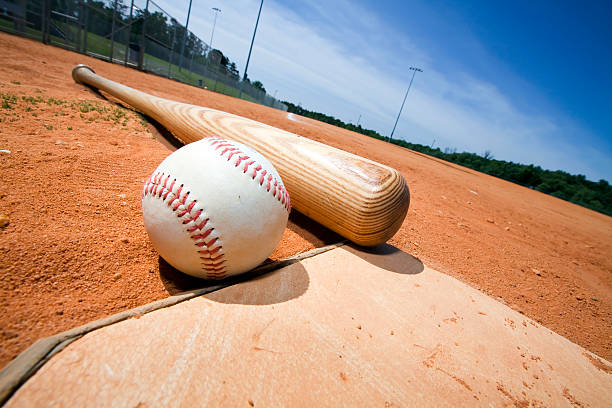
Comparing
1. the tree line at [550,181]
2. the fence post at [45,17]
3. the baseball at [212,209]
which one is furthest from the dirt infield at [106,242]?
the tree line at [550,181]

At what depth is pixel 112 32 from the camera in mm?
11750

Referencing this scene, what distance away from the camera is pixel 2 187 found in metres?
1.63

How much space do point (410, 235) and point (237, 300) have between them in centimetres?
212

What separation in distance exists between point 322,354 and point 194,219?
2.61 feet

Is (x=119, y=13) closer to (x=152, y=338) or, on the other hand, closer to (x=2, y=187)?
(x=2, y=187)

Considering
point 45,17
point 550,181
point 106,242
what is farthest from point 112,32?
point 550,181

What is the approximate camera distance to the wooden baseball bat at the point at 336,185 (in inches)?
76.0

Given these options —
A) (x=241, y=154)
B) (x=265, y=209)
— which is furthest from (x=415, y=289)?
(x=241, y=154)

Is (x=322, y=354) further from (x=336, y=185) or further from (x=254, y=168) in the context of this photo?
(x=336, y=185)

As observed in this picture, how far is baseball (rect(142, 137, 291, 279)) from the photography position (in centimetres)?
126

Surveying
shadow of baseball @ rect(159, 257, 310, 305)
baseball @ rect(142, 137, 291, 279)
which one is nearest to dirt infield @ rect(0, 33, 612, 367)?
shadow of baseball @ rect(159, 257, 310, 305)

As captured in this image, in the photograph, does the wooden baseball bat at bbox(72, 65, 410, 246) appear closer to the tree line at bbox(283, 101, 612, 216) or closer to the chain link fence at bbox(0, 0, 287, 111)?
the chain link fence at bbox(0, 0, 287, 111)

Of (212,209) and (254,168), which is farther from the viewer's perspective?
(254,168)

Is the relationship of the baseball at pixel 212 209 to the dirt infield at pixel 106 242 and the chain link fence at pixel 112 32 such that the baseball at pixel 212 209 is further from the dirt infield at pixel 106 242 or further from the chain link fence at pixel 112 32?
the chain link fence at pixel 112 32
